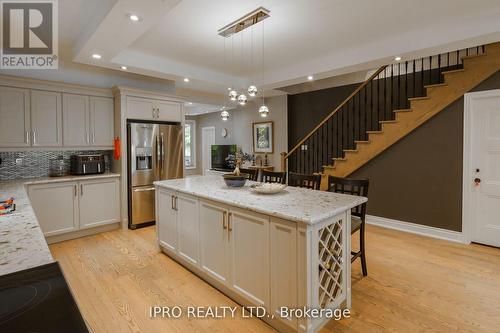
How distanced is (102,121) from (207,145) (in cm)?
504

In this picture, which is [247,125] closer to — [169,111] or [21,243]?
[169,111]

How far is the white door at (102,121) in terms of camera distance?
4230mm

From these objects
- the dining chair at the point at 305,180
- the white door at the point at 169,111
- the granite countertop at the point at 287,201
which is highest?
the white door at the point at 169,111

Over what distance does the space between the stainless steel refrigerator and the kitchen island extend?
1962 millimetres

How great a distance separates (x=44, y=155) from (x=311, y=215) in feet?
14.1

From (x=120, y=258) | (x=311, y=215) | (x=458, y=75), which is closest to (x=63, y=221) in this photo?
(x=120, y=258)

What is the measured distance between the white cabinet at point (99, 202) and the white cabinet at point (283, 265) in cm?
337

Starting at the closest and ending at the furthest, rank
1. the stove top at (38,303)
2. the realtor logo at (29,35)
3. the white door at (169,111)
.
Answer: the stove top at (38,303) < the realtor logo at (29,35) < the white door at (169,111)

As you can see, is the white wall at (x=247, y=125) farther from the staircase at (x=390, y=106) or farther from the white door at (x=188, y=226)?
the white door at (x=188, y=226)

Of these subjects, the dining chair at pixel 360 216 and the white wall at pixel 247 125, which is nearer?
the dining chair at pixel 360 216

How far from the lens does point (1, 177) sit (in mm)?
3730

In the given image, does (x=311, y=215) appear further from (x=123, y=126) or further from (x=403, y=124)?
(x=123, y=126)

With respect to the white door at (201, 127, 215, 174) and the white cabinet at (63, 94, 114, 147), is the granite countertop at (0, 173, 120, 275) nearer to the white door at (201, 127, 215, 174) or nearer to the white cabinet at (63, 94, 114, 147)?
the white cabinet at (63, 94, 114, 147)

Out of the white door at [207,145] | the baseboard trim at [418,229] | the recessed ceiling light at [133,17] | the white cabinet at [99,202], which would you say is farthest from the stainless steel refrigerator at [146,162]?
the white door at [207,145]
